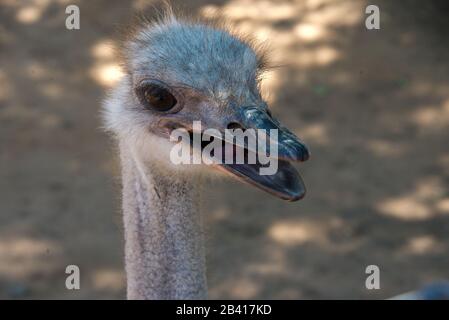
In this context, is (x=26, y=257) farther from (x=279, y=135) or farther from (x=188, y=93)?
(x=279, y=135)

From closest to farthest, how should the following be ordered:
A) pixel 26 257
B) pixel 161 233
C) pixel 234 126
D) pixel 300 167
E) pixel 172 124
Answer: pixel 234 126 < pixel 172 124 < pixel 161 233 < pixel 26 257 < pixel 300 167

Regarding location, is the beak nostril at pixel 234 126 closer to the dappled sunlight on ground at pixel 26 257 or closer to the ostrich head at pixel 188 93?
the ostrich head at pixel 188 93

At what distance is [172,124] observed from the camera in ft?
7.02

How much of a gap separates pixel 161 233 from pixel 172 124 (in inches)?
13.0

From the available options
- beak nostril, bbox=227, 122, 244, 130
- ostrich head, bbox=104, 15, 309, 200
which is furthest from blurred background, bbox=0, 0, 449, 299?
beak nostril, bbox=227, 122, 244, 130

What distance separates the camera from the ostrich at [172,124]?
2.06 meters

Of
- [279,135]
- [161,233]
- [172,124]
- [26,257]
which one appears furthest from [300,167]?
[279,135]

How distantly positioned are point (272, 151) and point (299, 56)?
3382 mm

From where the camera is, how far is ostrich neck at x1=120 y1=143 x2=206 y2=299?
7.41 ft

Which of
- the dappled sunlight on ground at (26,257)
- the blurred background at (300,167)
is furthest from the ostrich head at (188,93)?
the dappled sunlight on ground at (26,257)

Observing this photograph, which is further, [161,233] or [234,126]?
[161,233]

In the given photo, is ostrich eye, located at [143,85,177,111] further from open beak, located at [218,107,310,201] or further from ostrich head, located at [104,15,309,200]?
open beak, located at [218,107,310,201]

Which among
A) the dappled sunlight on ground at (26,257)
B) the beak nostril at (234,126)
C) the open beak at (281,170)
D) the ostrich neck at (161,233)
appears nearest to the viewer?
the open beak at (281,170)

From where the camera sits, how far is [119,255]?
13.1 ft
